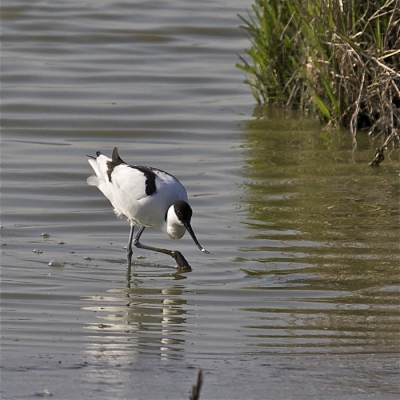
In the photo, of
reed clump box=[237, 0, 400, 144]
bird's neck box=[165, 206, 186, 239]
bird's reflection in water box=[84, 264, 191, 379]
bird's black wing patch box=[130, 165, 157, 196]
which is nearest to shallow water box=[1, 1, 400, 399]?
bird's reflection in water box=[84, 264, 191, 379]

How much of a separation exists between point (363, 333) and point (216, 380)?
41.4 inches

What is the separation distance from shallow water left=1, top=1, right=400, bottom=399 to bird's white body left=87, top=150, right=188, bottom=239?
254mm

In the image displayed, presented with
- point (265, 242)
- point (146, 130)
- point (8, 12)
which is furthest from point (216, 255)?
point (8, 12)

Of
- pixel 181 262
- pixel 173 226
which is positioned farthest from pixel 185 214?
pixel 181 262

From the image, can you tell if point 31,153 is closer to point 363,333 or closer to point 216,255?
point 216,255

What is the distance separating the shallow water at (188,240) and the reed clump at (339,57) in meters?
0.34

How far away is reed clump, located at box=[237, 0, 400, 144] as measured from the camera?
8680 millimetres

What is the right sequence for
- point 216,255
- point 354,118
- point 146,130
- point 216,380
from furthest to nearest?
point 146,130
point 354,118
point 216,255
point 216,380

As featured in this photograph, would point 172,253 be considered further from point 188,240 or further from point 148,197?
point 188,240

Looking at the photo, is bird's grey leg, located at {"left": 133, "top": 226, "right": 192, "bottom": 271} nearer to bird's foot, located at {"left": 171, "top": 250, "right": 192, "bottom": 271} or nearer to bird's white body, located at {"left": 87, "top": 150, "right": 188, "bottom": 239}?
bird's foot, located at {"left": 171, "top": 250, "right": 192, "bottom": 271}

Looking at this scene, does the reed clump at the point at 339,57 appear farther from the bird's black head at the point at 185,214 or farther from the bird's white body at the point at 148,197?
the bird's black head at the point at 185,214

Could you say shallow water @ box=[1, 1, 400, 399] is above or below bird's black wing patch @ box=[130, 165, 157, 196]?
below

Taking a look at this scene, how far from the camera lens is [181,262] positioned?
652 cm

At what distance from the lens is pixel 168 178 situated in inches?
275
